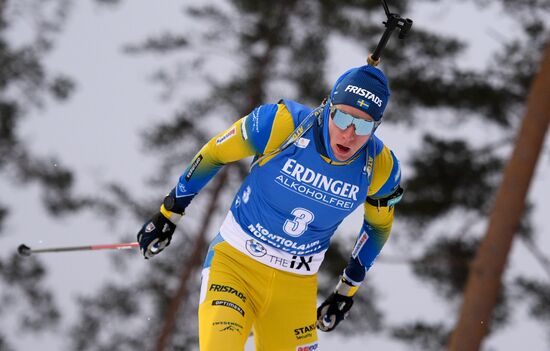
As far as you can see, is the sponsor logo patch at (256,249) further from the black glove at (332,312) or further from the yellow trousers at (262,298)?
the black glove at (332,312)

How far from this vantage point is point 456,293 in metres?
13.3

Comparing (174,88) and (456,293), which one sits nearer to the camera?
(456,293)

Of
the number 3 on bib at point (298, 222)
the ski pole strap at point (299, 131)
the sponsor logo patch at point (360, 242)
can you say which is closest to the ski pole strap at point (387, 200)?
the sponsor logo patch at point (360, 242)

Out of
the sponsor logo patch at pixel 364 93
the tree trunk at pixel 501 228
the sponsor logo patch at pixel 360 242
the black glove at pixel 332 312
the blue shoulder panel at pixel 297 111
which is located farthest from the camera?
the tree trunk at pixel 501 228

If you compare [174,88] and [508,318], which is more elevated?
[174,88]

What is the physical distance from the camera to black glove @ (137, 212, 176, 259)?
20.5 feet

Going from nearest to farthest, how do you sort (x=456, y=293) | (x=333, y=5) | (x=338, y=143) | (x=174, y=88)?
(x=338, y=143) < (x=456, y=293) < (x=333, y=5) < (x=174, y=88)

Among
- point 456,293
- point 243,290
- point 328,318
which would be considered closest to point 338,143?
point 243,290

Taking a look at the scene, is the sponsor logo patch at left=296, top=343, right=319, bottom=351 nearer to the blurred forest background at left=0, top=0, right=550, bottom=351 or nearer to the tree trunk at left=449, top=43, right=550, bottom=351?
the tree trunk at left=449, top=43, right=550, bottom=351

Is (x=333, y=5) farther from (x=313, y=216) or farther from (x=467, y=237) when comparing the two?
(x=313, y=216)

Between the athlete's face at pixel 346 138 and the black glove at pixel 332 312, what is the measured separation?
58.5 inches

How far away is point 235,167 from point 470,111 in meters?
3.91

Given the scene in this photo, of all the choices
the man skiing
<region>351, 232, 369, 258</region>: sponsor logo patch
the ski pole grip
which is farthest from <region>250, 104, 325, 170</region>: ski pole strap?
<region>351, 232, 369, 258</region>: sponsor logo patch

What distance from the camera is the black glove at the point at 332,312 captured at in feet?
21.8
